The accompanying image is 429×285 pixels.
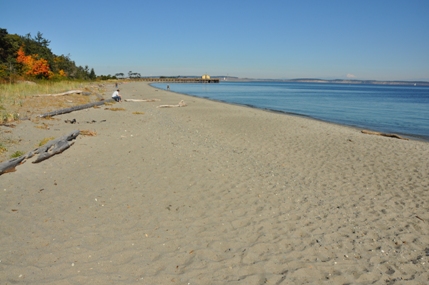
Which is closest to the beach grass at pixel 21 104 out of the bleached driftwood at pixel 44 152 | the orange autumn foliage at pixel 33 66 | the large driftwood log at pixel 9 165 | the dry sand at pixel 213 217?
the dry sand at pixel 213 217

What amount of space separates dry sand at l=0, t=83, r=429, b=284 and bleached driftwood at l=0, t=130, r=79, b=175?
0.17 metres

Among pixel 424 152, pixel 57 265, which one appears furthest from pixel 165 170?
pixel 424 152

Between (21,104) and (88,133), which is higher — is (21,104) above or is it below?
above

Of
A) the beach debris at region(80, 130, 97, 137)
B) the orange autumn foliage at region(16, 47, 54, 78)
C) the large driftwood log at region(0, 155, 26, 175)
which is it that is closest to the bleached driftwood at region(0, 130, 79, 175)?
the large driftwood log at region(0, 155, 26, 175)

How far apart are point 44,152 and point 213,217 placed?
5.42 metres

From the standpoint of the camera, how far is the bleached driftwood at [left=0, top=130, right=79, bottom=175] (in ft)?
22.5

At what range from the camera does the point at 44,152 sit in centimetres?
817

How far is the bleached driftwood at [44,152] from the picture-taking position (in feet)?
22.5

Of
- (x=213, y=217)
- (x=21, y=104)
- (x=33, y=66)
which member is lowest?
(x=213, y=217)

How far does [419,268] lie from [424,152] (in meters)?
8.00

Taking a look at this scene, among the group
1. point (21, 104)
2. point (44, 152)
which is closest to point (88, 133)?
point (44, 152)

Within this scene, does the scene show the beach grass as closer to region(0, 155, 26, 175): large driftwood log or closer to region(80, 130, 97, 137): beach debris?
region(80, 130, 97, 137): beach debris

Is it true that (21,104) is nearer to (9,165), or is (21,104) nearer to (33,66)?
(9,165)

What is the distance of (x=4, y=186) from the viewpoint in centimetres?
607
